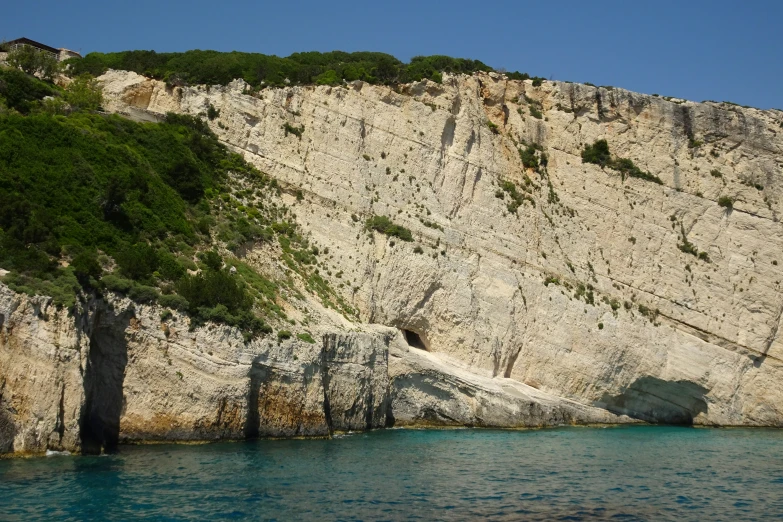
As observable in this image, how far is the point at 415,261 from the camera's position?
36.6 m

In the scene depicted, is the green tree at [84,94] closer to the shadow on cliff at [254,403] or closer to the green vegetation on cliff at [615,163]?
the shadow on cliff at [254,403]

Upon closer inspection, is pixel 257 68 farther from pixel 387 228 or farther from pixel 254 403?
pixel 254 403

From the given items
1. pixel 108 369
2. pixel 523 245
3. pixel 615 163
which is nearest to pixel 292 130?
pixel 523 245

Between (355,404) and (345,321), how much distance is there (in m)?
3.77

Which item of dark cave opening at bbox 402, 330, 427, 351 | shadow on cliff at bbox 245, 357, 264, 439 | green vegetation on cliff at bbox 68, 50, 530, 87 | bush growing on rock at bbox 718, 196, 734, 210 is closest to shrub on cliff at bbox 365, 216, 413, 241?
dark cave opening at bbox 402, 330, 427, 351

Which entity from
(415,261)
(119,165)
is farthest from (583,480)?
(119,165)

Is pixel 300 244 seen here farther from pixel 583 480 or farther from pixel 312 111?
pixel 583 480

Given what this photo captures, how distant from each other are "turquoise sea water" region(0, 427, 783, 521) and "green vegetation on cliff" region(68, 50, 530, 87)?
71.3 feet

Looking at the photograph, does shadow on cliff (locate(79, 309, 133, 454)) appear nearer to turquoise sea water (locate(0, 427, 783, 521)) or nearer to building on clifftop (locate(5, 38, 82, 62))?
turquoise sea water (locate(0, 427, 783, 521))

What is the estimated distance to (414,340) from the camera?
38.2 meters

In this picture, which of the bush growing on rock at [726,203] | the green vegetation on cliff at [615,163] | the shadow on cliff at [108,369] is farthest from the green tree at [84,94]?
the bush growing on rock at [726,203]

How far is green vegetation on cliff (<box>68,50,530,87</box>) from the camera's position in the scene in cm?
4112

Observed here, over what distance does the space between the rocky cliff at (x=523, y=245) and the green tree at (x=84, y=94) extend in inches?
52.2

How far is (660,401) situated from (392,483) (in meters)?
25.4
